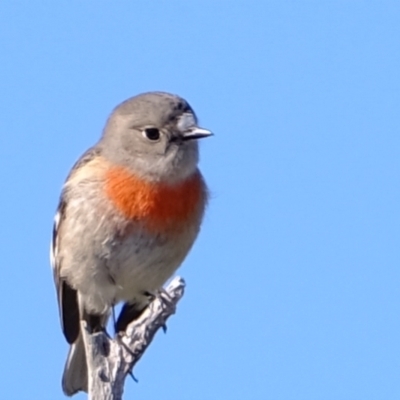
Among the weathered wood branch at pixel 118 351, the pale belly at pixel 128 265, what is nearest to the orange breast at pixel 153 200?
the pale belly at pixel 128 265

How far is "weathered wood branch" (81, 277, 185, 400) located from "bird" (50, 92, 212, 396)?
107cm

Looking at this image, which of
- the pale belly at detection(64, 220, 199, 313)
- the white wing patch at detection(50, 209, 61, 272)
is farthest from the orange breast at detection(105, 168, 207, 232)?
the white wing patch at detection(50, 209, 61, 272)

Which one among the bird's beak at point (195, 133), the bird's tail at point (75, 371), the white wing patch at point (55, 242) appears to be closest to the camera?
the bird's beak at point (195, 133)

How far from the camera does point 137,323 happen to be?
853cm

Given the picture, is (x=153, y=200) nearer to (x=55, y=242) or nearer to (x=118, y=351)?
(x=55, y=242)

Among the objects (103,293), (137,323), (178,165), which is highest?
(178,165)

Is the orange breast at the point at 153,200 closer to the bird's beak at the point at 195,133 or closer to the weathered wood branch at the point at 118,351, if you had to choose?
the bird's beak at the point at 195,133

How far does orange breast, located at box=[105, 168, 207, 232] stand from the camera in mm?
9633

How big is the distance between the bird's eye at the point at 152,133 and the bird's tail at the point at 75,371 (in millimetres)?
2049

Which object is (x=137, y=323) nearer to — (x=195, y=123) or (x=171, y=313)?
(x=171, y=313)

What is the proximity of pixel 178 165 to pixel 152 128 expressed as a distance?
41 centimetres

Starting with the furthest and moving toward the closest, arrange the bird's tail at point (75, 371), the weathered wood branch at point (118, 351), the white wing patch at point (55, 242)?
the bird's tail at point (75, 371), the white wing patch at point (55, 242), the weathered wood branch at point (118, 351)

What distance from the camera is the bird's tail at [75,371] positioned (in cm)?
1064

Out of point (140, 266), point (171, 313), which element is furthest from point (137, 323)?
point (140, 266)
